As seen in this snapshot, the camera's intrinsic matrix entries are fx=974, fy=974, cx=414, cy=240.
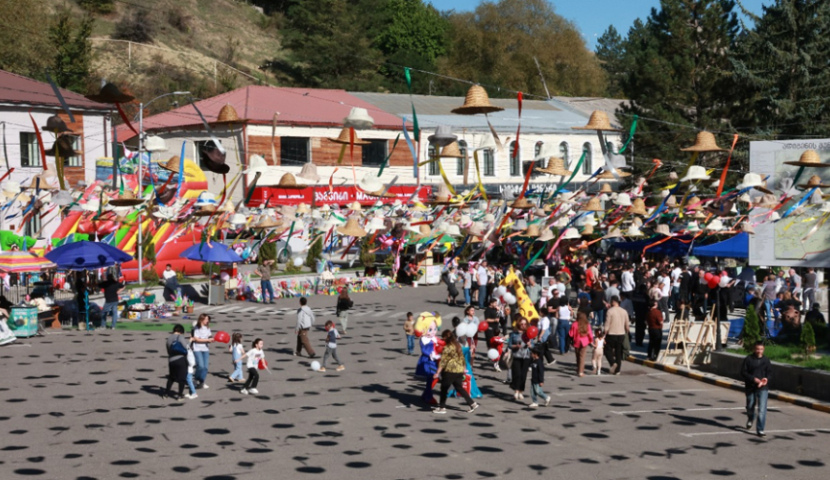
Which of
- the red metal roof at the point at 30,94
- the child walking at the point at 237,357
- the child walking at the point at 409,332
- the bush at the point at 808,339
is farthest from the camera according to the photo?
the red metal roof at the point at 30,94

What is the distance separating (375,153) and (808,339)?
37298mm

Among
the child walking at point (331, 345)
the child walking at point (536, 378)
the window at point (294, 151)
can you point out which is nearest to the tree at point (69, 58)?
the window at point (294, 151)

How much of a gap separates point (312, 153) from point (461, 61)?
137 feet

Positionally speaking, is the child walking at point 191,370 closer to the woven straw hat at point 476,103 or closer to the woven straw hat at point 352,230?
the woven straw hat at point 352,230

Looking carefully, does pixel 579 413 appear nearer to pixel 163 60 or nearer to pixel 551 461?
pixel 551 461

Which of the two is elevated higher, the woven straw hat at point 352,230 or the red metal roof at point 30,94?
the red metal roof at point 30,94

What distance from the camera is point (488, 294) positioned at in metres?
32.4

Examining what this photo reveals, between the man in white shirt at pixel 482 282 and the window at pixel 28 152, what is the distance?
20409 millimetres

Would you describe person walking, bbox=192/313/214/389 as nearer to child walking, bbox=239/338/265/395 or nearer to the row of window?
child walking, bbox=239/338/265/395

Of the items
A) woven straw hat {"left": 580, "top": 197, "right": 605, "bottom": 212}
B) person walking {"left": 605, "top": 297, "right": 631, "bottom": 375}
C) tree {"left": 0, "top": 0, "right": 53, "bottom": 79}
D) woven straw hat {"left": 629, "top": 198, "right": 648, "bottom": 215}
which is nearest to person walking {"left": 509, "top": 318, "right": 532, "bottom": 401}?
person walking {"left": 605, "top": 297, "right": 631, "bottom": 375}

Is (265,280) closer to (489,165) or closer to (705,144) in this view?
(705,144)

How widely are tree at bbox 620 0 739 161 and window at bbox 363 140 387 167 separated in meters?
13.3

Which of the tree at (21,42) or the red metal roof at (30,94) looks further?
the tree at (21,42)

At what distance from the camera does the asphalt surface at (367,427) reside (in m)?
12.4
